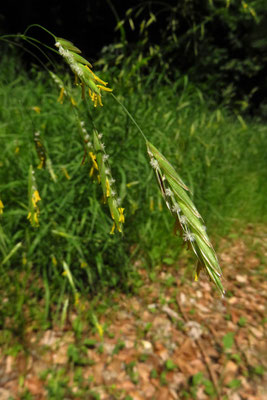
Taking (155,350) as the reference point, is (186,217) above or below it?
above

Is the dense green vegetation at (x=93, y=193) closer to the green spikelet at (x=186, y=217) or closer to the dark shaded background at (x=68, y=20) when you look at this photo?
the green spikelet at (x=186, y=217)

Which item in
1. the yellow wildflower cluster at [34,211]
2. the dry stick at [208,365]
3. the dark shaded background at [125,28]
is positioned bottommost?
the dry stick at [208,365]

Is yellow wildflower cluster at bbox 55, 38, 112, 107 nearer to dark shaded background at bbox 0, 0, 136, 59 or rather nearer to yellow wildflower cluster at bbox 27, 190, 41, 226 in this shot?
yellow wildflower cluster at bbox 27, 190, 41, 226

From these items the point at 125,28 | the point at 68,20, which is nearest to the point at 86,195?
the point at 125,28

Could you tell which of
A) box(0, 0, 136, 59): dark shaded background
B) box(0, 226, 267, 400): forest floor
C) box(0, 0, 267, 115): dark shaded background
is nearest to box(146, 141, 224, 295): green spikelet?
box(0, 226, 267, 400): forest floor

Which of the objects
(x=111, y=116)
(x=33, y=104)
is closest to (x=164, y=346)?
(x=111, y=116)

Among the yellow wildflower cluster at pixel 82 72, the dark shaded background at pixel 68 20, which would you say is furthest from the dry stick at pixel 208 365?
the dark shaded background at pixel 68 20

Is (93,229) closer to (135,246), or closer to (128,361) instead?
(135,246)

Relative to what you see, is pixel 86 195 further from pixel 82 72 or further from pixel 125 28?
pixel 125 28
